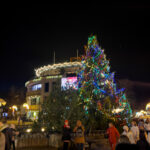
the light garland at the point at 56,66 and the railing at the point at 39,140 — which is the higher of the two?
the light garland at the point at 56,66

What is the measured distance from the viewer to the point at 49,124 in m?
12.8

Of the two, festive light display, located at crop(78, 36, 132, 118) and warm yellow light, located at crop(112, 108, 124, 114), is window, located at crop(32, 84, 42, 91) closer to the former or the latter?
festive light display, located at crop(78, 36, 132, 118)

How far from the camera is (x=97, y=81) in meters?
19.1

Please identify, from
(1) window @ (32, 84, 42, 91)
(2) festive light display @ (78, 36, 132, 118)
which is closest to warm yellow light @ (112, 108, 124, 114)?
(2) festive light display @ (78, 36, 132, 118)

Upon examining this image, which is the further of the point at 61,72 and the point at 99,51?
the point at 61,72

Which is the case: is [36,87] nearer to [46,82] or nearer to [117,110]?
[46,82]

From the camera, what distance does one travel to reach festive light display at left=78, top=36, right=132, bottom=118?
59.8 ft

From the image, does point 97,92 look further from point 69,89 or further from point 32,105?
point 32,105

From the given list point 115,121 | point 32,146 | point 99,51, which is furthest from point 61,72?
point 32,146

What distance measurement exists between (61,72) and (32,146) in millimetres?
41547

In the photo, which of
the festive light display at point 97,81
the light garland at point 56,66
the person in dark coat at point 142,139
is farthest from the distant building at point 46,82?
the person in dark coat at point 142,139

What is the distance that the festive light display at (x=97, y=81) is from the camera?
1823 centimetres

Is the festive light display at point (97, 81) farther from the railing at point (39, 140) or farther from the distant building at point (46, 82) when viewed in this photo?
the distant building at point (46, 82)

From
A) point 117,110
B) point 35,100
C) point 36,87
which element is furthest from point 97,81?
point 36,87
